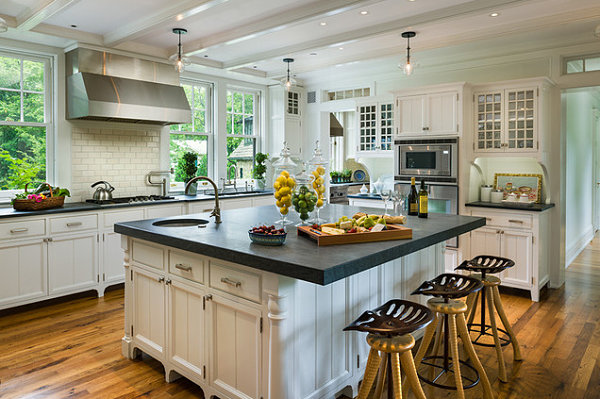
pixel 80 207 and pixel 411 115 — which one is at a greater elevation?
pixel 411 115

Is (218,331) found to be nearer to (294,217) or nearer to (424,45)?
(294,217)

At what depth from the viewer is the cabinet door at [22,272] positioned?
4094 millimetres

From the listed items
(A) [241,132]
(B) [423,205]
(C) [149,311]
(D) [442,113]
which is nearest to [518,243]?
(D) [442,113]

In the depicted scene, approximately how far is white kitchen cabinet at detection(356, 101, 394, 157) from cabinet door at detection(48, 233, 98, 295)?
3.75 meters

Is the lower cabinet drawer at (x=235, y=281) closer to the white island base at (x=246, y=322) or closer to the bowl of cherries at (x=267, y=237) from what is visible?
the white island base at (x=246, y=322)

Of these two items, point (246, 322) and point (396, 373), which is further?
point (246, 322)

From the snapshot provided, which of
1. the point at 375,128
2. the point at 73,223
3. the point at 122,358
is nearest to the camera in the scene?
the point at 122,358

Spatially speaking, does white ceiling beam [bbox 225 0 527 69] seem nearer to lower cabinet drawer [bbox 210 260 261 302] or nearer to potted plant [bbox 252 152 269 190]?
potted plant [bbox 252 152 269 190]

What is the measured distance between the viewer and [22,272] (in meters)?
4.21

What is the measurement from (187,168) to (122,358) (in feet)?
11.0

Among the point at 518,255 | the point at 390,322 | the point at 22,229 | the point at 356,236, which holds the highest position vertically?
the point at 356,236

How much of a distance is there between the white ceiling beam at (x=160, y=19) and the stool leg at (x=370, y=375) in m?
2.98

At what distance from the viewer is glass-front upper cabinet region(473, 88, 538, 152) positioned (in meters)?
4.85

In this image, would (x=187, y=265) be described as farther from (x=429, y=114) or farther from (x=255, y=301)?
(x=429, y=114)
